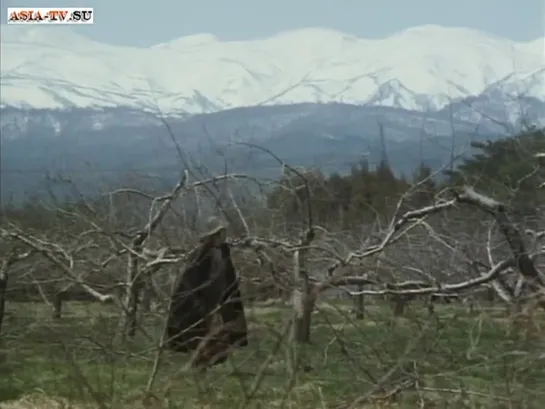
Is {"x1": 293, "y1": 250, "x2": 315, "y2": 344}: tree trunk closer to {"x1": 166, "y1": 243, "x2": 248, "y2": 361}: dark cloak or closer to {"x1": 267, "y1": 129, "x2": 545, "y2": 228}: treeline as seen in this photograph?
{"x1": 166, "y1": 243, "x2": 248, "y2": 361}: dark cloak

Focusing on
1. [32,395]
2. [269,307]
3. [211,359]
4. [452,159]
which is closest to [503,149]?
[452,159]

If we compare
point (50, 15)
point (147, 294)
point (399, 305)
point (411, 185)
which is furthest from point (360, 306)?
point (50, 15)

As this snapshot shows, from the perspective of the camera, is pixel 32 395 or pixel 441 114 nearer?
pixel 32 395

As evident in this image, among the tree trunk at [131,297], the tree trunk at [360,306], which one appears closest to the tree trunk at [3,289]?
the tree trunk at [131,297]

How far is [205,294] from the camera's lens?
168 inches

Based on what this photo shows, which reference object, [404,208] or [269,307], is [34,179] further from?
[404,208]

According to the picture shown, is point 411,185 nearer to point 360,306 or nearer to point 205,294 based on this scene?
point 360,306

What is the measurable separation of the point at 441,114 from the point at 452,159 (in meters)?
0.35

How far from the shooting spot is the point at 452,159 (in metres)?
4.52

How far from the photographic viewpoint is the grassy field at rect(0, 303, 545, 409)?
3.57m

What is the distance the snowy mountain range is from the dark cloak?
0.86 m

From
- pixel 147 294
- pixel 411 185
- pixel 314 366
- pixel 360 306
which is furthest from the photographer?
pixel 411 185

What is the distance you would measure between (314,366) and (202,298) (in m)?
0.65

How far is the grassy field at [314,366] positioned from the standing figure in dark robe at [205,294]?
12 centimetres
